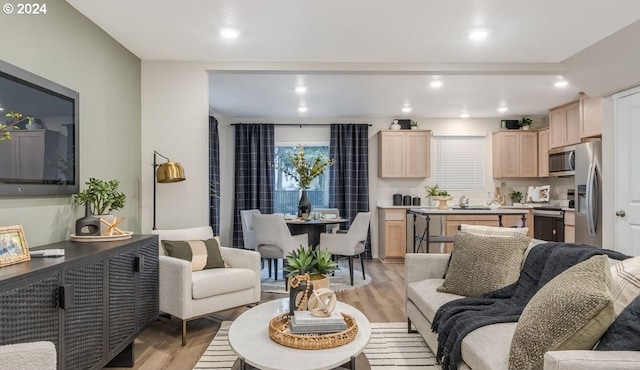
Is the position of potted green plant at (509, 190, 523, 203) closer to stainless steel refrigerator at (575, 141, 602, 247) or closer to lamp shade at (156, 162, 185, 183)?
stainless steel refrigerator at (575, 141, 602, 247)

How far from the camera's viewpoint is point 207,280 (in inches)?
125

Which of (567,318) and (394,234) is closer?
(567,318)

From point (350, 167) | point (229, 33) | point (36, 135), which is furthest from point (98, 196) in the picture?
point (350, 167)

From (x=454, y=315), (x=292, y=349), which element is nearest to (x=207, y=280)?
(x=292, y=349)

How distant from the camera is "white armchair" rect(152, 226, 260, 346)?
10.0 ft

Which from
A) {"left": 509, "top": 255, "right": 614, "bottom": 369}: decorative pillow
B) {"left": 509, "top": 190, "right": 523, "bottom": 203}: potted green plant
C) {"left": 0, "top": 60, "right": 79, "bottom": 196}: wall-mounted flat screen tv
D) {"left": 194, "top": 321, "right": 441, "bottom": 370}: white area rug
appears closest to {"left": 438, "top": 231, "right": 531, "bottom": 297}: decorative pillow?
{"left": 194, "top": 321, "right": 441, "bottom": 370}: white area rug

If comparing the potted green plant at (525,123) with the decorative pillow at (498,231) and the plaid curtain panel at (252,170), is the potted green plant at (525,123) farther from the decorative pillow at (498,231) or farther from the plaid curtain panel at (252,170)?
the decorative pillow at (498,231)

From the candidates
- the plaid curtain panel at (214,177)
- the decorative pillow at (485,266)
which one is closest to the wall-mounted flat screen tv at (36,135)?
the decorative pillow at (485,266)

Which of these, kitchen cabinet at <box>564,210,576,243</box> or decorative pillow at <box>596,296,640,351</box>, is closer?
decorative pillow at <box>596,296,640,351</box>

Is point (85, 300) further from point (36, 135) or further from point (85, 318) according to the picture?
point (36, 135)

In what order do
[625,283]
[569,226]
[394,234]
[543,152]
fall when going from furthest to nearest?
[543,152] → [394,234] → [569,226] → [625,283]

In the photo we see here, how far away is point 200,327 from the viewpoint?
11.3ft

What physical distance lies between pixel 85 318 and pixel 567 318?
222 centimetres

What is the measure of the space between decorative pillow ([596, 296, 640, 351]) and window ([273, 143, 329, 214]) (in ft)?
19.8
